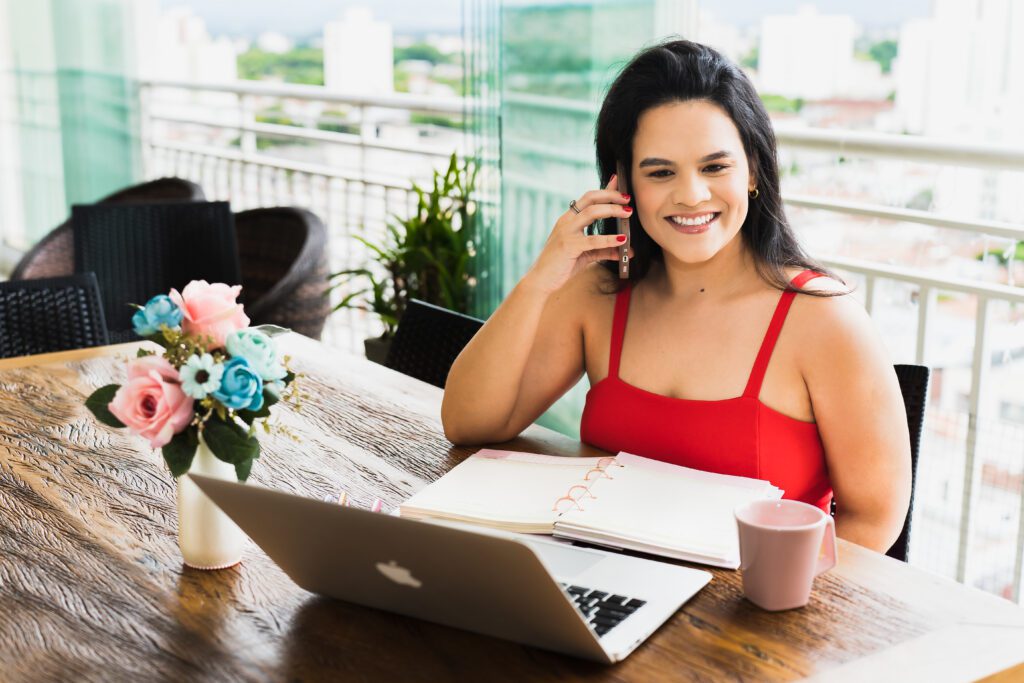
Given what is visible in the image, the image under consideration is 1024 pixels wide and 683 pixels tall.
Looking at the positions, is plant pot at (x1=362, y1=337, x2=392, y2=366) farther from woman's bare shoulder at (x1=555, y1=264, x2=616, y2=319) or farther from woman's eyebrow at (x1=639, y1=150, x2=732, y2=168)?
woman's eyebrow at (x1=639, y1=150, x2=732, y2=168)

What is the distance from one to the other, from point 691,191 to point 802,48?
26.9 ft

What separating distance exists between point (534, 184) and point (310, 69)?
13001 millimetres

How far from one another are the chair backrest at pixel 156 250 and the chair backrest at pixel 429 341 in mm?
1307

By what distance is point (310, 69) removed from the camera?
15.3 meters

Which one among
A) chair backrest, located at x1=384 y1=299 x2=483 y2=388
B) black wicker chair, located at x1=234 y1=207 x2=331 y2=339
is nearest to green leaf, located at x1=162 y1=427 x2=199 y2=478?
chair backrest, located at x1=384 y1=299 x2=483 y2=388

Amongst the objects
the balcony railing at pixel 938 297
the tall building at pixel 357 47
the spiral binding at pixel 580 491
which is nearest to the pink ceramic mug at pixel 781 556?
the spiral binding at pixel 580 491

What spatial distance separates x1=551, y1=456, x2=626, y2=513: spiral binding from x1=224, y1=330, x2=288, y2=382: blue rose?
1.20ft

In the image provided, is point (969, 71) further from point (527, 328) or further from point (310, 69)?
point (310, 69)

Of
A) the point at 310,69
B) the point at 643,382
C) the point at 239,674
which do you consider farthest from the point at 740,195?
the point at 310,69

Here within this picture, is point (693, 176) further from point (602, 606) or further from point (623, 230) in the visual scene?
point (602, 606)

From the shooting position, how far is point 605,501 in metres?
1.29

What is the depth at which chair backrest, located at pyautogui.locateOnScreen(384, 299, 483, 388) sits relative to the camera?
6.55ft

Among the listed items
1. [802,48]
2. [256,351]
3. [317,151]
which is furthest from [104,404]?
[802,48]

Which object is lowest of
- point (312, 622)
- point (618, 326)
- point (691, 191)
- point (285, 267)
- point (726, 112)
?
point (285, 267)
